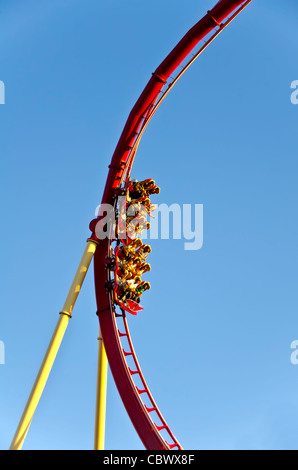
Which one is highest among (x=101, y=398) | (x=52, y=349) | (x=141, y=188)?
(x=141, y=188)

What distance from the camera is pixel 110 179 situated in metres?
13.5

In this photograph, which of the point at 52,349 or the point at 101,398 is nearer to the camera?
the point at 52,349

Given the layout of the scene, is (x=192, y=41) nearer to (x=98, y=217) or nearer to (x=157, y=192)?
(x=157, y=192)

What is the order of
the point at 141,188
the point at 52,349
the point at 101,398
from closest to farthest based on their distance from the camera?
the point at 52,349, the point at 101,398, the point at 141,188

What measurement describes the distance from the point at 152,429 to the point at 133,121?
23.1 ft

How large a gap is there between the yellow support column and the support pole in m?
1.47

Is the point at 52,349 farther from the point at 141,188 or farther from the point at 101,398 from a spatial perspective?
the point at 141,188

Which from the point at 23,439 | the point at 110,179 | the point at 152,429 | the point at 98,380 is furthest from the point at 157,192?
the point at 23,439

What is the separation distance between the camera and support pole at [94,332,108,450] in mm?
11680

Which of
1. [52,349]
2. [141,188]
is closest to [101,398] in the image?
[52,349]

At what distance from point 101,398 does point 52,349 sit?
6.26ft

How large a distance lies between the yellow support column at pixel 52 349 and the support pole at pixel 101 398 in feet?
4.83

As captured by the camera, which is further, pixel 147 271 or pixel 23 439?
pixel 147 271

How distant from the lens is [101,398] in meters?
12.1
